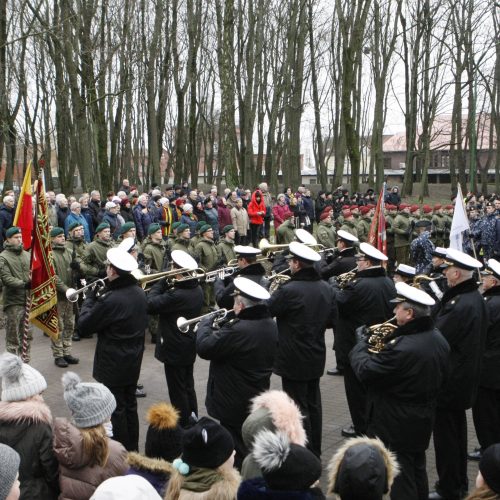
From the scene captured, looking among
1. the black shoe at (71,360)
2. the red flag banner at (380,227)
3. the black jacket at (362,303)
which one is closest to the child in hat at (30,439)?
the black jacket at (362,303)

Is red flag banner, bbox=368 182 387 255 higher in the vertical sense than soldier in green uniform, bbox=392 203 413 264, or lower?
higher

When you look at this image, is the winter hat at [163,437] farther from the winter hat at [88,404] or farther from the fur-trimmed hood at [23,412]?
the fur-trimmed hood at [23,412]

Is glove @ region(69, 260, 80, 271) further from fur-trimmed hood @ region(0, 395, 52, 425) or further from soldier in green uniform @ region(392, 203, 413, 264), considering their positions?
soldier in green uniform @ region(392, 203, 413, 264)

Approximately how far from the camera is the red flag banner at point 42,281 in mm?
8016

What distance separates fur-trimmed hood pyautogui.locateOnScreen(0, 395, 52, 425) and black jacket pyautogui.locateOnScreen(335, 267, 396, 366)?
4.08 m

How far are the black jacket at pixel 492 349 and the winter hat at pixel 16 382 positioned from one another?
Answer: 4248 mm

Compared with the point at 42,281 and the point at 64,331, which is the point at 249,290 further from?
the point at 64,331

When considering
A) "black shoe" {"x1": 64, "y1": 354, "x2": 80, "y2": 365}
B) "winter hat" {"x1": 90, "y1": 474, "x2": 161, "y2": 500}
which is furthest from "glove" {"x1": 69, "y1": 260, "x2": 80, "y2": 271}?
"winter hat" {"x1": 90, "y1": 474, "x2": 161, "y2": 500}

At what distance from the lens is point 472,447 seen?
23.1 feet

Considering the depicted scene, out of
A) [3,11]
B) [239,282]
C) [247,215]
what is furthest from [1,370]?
[3,11]

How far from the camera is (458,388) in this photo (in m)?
5.86

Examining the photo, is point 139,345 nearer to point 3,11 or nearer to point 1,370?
point 1,370

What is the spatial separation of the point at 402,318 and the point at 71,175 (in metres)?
34.1

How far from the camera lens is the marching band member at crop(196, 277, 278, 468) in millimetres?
5719
